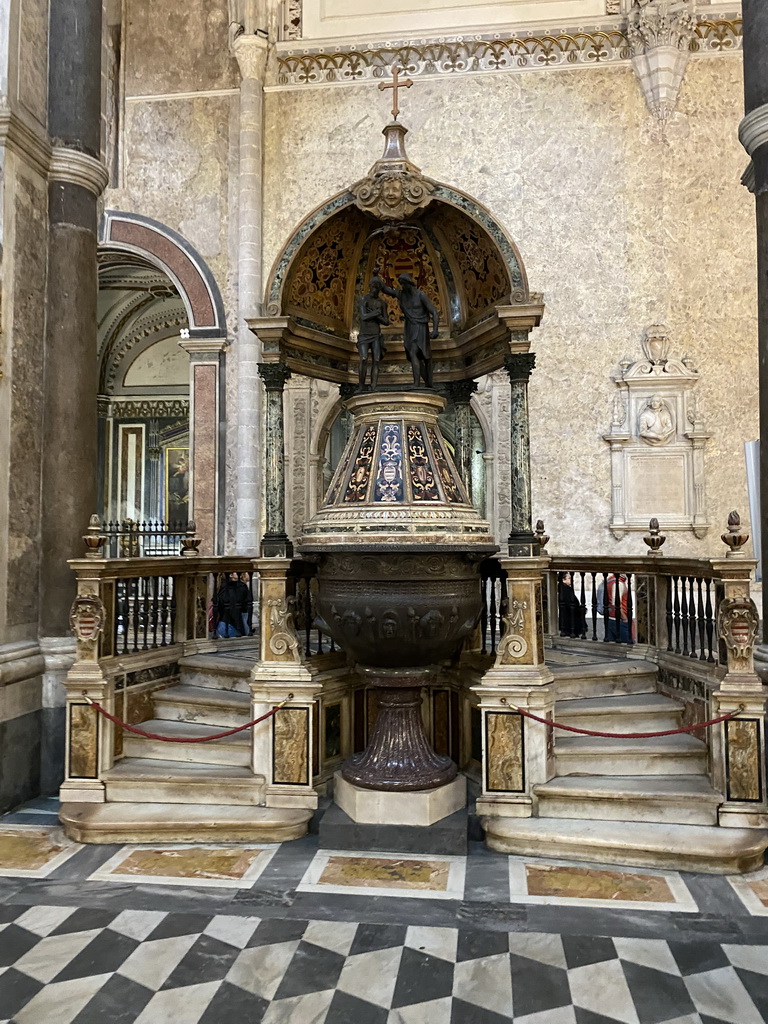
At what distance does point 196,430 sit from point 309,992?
8.77 m

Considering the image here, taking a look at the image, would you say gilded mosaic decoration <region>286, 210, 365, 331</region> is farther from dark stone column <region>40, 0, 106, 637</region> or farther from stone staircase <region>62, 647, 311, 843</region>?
stone staircase <region>62, 647, 311, 843</region>

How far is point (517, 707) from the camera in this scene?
4.62m

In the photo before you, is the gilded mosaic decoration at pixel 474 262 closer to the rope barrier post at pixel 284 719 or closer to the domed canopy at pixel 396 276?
the domed canopy at pixel 396 276

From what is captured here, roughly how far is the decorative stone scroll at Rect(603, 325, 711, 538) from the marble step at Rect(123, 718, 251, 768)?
6.47 m

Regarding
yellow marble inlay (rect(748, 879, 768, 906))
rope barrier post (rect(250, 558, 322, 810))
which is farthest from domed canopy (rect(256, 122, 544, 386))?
yellow marble inlay (rect(748, 879, 768, 906))

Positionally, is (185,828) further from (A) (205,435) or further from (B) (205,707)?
(A) (205,435)

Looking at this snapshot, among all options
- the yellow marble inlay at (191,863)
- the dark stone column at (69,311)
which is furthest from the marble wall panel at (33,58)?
the yellow marble inlay at (191,863)

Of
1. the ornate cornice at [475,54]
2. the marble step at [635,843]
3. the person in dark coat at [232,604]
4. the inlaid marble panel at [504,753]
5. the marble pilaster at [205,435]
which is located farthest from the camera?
the marble pilaster at [205,435]

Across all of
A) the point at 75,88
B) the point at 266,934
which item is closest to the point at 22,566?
the point at 266,934

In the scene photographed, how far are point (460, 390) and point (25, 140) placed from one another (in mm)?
3530

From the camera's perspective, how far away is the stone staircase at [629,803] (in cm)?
408

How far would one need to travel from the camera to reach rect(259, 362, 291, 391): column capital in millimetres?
5578

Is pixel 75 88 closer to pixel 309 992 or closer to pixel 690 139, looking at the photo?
pixel 309 992

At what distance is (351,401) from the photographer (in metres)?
5.27
